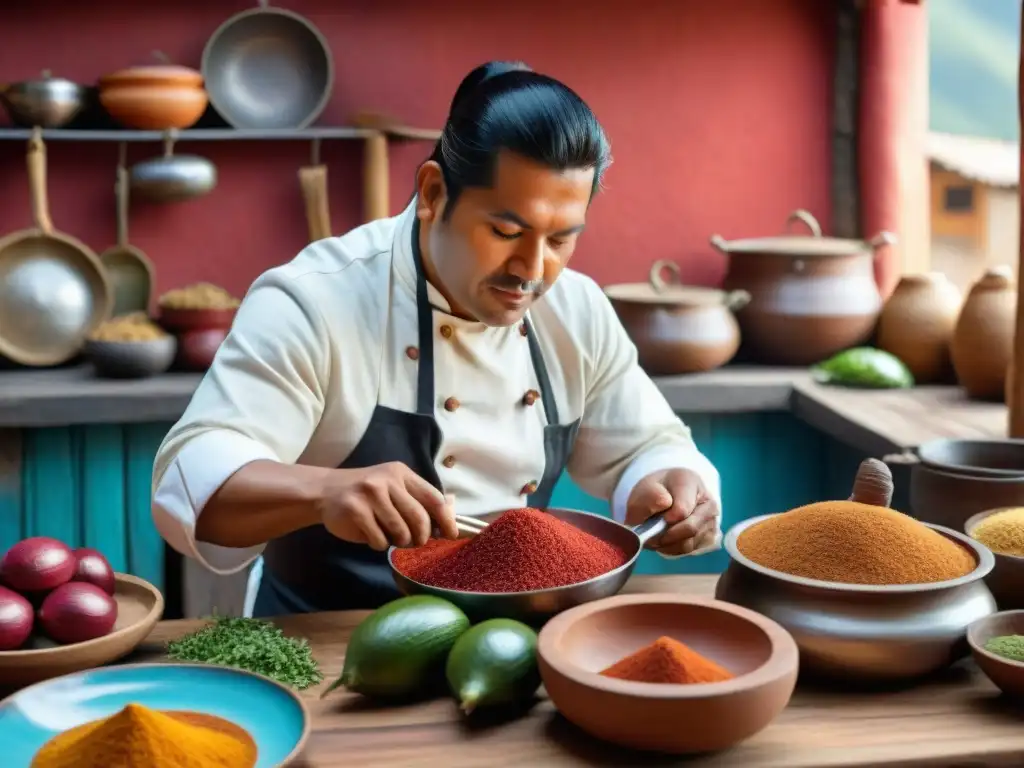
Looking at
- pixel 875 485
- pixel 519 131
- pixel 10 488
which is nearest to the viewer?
pixel 875 485

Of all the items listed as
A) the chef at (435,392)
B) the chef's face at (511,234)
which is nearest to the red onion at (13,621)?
the chef at (435,392)

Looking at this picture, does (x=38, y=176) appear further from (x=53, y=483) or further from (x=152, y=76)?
(x=53, y=483)

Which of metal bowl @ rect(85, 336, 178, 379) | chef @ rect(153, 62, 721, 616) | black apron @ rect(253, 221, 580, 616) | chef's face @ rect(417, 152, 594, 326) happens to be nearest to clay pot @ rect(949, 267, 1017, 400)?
chef @ rect(153, 62, 721, 616)

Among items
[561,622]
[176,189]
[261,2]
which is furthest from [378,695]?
[261,2]

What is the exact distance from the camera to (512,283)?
1.55m

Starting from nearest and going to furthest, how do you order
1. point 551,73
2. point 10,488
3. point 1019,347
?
point 1019,347, point 10,488, point 551,73

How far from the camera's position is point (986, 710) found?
1214 millimetres

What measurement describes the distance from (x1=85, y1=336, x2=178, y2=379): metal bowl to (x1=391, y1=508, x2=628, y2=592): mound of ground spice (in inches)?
79.8

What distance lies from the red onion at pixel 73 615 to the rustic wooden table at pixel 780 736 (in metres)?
0.25

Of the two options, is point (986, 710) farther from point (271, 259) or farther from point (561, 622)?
point (271, 259)

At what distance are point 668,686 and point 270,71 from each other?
3.01m

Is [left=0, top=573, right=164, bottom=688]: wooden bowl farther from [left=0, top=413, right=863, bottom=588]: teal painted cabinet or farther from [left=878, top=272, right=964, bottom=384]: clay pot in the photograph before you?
[left=878, top=272, right=964, bottom=384]: clay pot

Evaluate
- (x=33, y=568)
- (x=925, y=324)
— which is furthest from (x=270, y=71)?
(x=33, y=568)

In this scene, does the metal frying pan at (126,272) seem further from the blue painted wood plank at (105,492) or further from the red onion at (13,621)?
the red onion at (13,621)
